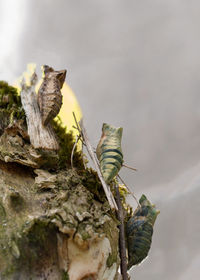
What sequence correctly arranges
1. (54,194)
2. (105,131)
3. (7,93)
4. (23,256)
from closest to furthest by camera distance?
1. (23,256)
2. (54,194)
3. (105,131)
4. (7,93)

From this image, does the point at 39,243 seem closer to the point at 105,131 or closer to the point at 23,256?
the point at 23,256

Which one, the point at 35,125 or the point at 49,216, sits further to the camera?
the point at 35,125

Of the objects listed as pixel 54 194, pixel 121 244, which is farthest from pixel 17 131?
pixel 121 244

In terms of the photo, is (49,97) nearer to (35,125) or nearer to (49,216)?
(35,125)

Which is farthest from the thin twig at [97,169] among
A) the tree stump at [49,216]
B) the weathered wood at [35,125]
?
the weathered wood at [35,125]

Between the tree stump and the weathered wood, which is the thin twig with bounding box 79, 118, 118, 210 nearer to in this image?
the tree stump

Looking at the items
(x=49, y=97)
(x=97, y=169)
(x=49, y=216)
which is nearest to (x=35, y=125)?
(x=49, y=97)
